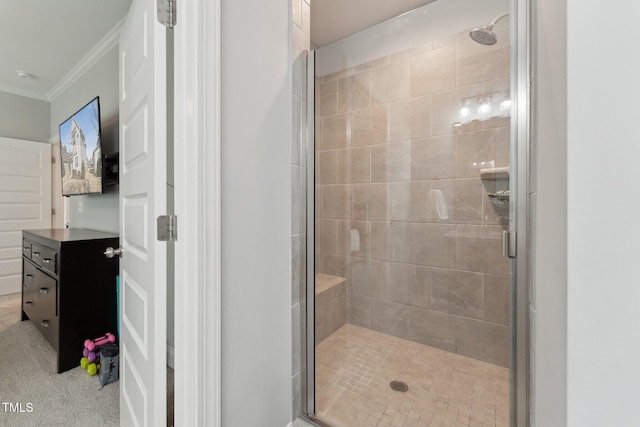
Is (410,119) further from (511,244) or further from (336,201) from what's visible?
(511,244)

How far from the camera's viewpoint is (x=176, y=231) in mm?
898

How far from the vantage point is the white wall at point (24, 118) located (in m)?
3.43

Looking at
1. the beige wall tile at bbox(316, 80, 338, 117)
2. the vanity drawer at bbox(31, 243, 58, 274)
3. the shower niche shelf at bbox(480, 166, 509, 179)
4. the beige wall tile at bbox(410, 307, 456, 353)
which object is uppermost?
the beige wall tile at bbox(316, 80, 338, 117)

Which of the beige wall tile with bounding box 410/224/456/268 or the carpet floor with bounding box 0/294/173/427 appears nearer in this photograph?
the carpet floor with bounding box 0/294/173/427

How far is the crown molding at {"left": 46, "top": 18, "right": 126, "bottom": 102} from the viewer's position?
2.53 metres

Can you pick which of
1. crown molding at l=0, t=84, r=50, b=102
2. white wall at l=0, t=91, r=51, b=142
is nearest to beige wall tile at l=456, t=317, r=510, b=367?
white wall at l=0, t=91, r=51, b=142

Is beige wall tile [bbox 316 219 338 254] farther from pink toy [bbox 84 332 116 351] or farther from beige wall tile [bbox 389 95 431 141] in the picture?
pink toy [bbox 84 332 116 351]

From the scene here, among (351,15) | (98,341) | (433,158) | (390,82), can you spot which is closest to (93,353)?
(98,341)

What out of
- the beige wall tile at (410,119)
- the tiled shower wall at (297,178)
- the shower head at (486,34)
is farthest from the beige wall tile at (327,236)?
the shower head at (486,34)

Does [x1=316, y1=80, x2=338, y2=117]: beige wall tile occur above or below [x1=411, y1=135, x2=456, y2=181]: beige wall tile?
above

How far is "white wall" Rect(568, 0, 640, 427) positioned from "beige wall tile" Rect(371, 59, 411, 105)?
1663 mm

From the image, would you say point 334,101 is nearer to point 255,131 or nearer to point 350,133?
point 350,133

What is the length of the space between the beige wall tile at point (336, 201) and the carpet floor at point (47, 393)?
1193 millimetres

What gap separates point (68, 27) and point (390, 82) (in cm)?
280
